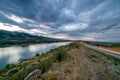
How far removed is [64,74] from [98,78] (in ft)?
5.37

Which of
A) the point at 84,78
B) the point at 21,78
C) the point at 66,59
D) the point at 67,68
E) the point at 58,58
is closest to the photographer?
the point at 84,78

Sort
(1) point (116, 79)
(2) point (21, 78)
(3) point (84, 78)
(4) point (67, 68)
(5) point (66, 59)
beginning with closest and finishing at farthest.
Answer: (3) point (84, 78)
(1) point (116, 79)
(4) point (67, 68)
(2) point (21, 78)
(5) point (66, 59)

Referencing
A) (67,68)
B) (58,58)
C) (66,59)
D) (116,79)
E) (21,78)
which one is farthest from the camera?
(58,58)

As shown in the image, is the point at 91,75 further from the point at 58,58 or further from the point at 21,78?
the point at 21,78

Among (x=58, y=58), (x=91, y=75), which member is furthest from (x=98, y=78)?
(x=58, y=58)

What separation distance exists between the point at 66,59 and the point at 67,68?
209cm

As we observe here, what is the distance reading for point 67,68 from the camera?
697cm

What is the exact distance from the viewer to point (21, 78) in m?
8.15

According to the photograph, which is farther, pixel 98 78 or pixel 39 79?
pixel 39 79

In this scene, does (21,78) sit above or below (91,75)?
below

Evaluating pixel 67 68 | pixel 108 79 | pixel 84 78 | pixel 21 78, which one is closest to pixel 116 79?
pixel 108 79

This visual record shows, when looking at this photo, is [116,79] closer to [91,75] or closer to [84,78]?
[91,75]

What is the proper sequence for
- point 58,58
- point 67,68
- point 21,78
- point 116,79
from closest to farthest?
1. point 116,79
2. point 67,68
3. point 21,78
4. point 58,58

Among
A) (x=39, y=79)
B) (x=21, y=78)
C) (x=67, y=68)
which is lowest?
(x=21, y=78)
